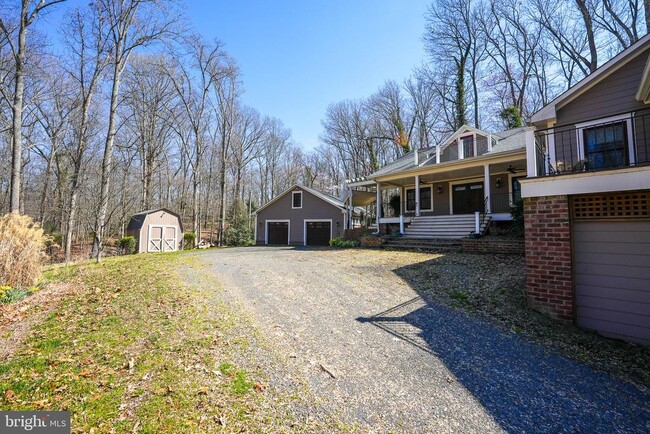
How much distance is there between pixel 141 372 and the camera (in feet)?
9.43

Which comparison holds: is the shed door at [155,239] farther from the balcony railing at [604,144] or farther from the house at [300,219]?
the balcony railing at [604,144]

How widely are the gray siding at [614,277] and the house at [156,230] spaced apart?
2273cm

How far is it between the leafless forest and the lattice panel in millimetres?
13070

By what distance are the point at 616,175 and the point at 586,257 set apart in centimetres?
132

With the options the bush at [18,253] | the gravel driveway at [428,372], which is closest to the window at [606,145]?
the gravel driveway at [428,372]

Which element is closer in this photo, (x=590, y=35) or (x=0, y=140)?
(x=590, y=35)

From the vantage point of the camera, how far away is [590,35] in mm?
15414

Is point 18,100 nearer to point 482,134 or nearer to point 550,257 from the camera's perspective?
point 550,257

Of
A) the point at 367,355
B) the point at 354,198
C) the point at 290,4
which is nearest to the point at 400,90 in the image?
the point at 354,198

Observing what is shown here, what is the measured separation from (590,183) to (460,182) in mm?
11037

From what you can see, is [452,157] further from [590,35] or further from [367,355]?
[367,355]

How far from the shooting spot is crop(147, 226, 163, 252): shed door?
20906 mm

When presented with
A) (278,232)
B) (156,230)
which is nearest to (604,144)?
(278,232)

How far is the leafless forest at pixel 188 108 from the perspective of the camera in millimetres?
12625
